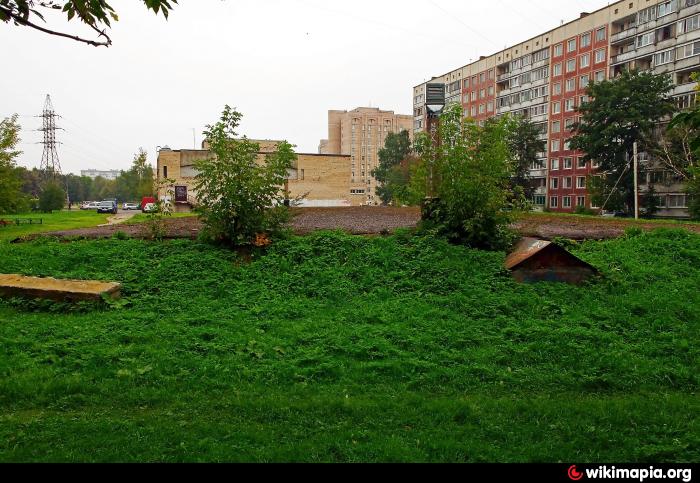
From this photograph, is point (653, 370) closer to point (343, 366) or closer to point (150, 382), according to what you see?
point (343, 366)

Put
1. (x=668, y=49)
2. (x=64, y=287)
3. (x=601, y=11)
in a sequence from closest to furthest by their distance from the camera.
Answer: (x=64, y=287) → (x=668, y=49) → (x=601, y=11)

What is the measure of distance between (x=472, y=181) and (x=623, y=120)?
135 feet

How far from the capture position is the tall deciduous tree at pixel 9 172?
2161cm

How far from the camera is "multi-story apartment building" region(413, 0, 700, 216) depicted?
4869cm

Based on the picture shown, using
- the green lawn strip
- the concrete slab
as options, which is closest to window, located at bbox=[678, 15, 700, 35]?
the green lawn strip

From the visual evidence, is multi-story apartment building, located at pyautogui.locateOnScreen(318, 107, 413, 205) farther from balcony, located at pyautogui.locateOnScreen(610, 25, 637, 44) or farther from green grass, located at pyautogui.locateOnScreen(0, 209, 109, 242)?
green grass, located at pyautogui.locateOnScreen(0, 209, 109, 242)
